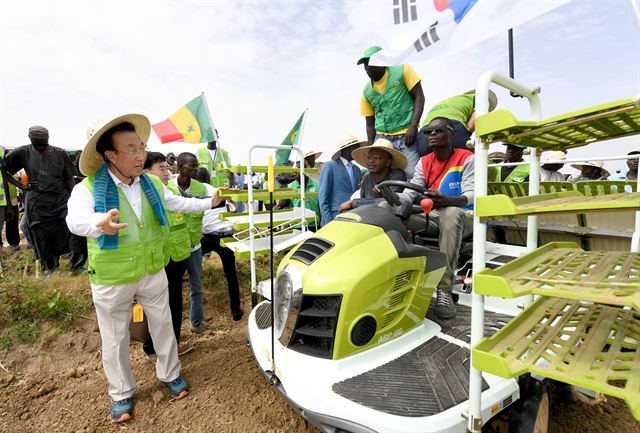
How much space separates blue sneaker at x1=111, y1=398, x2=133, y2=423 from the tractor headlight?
132cm

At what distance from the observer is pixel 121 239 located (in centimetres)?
242

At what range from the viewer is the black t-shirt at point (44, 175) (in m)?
5.07

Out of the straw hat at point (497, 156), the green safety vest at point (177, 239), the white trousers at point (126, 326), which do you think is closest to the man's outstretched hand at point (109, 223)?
the white trousers at point (126, 326)

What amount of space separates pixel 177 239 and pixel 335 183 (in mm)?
2188

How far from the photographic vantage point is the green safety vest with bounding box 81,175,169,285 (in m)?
2.38

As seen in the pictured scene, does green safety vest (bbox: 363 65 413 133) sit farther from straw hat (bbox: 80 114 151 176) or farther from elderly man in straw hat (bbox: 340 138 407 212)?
straw hat (bbox: 80 114 151 176)

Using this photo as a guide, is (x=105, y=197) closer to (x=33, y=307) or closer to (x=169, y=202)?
(x=169, y=202)

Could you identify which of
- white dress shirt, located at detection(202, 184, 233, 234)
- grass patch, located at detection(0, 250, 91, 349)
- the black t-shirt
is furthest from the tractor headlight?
the black t-shirt

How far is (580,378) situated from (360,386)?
96 cm

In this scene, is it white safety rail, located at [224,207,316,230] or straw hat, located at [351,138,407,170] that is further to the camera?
white safety rail, located at [224,207,316,230]

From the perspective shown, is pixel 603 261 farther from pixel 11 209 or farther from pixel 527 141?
pixel 11 209

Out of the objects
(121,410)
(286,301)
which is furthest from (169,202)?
(121,410)

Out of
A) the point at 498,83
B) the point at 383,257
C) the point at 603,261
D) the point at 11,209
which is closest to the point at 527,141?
the point at 498,83

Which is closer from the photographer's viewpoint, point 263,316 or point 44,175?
point 263,316
